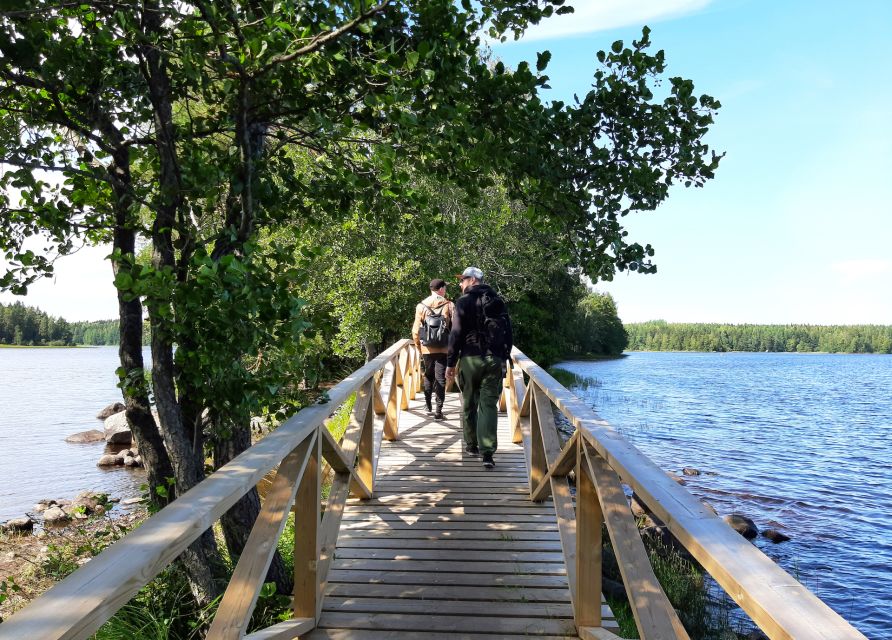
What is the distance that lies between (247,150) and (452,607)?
2875mm

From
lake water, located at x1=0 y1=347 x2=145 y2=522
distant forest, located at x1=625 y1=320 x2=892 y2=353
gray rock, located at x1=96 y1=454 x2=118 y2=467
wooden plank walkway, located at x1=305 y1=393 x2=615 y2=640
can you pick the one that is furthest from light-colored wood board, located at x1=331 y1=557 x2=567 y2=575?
distant forest, located at x1=625 y1=320 x2=892 y2=353

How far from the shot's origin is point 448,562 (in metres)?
4.47

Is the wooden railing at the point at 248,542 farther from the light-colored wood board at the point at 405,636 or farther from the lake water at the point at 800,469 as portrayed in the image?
the lake water at the point at 800,469

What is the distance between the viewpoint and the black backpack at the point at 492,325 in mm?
6270

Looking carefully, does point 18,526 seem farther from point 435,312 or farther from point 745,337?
point 745,337

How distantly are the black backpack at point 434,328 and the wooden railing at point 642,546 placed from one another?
353 centimetres

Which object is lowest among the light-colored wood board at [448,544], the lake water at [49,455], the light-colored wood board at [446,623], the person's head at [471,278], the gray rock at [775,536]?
the lake water at [49,455]

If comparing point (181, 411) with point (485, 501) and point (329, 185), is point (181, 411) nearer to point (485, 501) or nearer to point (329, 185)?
point (329, 185)

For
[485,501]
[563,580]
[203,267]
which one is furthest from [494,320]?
[203,267]

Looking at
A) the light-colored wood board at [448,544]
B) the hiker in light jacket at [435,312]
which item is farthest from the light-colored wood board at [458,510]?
the hiker in light jacket at [435,312]

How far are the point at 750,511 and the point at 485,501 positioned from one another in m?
8.77

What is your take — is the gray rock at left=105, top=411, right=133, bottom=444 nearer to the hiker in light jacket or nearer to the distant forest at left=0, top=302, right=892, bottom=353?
the hiker in light jacket

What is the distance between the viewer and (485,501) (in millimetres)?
5773

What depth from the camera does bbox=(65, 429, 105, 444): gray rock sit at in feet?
69.2
